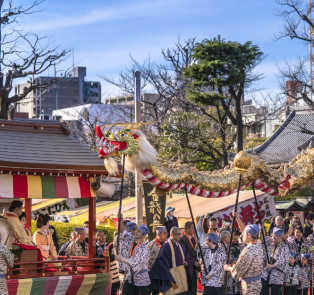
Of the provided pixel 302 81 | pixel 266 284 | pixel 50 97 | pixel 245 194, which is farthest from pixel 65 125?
pixel 50 97

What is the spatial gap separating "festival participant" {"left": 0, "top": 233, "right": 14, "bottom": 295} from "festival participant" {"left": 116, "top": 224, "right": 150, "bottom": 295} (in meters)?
2.14

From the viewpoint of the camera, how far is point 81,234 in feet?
41.0

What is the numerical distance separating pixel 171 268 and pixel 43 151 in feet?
10.1

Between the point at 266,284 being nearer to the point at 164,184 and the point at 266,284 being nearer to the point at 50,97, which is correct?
the point at 164,184

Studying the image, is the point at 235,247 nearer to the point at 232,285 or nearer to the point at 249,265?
the point at 232,285

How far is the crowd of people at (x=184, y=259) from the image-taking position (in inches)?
409

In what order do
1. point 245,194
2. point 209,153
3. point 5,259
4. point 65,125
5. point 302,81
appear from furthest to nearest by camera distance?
point 209,153 < point 302,81 < point 245,194 < point 65,125 < point 5,259

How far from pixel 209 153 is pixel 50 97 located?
5535 cm

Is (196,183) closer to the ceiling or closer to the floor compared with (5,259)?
closer to the ceiling

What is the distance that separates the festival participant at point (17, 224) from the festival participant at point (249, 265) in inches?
136

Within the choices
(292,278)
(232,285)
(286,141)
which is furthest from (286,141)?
(232,285)

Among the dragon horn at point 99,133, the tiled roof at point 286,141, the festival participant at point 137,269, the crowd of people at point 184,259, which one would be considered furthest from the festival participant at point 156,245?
the tiled roof at point 286,141

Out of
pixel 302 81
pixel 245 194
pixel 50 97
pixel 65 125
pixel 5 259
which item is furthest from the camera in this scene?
pixel 50 97

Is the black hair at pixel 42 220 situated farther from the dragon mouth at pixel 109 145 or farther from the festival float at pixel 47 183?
the dragon mouth at pixel 109 145
